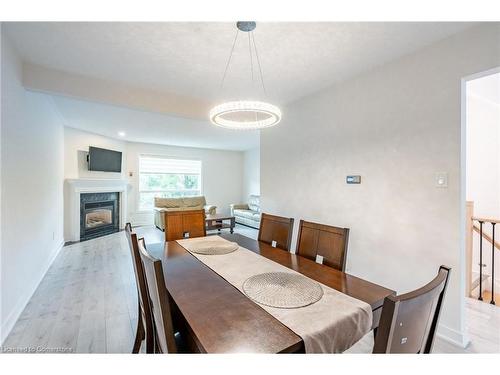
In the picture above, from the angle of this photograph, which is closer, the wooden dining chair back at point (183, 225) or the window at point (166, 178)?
the wooden dining chair back at point (183, 225)

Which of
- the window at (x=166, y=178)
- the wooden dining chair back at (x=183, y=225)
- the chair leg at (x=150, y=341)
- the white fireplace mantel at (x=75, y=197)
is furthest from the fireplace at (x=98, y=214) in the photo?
the chair leg at (x=150, y=341)

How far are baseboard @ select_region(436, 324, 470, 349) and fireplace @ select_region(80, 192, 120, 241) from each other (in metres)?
5.98

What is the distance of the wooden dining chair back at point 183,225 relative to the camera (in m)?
2.44

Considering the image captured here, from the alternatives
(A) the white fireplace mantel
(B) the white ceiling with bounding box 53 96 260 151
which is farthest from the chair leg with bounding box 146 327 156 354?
(A) the white fireplace mantel

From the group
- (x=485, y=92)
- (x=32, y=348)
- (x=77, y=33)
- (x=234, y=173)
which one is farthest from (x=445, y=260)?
(x=234, y=173)

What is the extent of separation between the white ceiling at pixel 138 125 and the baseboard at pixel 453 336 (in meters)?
4.06

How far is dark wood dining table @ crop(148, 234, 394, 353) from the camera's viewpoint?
2.76 ft

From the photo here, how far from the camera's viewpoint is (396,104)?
2.21 metres

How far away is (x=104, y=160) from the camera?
5.66 meters

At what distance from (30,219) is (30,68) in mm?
1601

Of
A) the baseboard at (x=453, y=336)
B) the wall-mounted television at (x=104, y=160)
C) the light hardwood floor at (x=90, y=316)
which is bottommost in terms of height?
the light hardwood floor at (x=90, y=316)

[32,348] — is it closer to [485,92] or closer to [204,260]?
[204,260]

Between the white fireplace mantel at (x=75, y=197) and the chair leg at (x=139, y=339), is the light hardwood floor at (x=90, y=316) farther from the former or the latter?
the white fireplace mantel at (x=75, y=197)

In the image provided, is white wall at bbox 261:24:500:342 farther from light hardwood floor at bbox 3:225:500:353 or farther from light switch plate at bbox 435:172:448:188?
light hardwood floor at bbox 3:225:500:353
